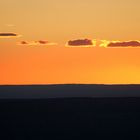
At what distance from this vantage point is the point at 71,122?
146ft

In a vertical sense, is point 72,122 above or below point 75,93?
above

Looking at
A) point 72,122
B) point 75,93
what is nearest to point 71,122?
point 72,122

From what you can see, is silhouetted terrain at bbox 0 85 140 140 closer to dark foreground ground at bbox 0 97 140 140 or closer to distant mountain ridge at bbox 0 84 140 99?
dark foreground ground at bbox 0 97 140 140

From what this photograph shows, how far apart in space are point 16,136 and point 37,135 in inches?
41.2

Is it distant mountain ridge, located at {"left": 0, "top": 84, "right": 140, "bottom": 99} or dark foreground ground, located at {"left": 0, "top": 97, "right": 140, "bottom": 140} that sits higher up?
dark foreground ground, located at {"left": 0, "top": 97, "right": 140, "bottom": 140}

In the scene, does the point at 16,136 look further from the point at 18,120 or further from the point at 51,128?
the point at 18,120

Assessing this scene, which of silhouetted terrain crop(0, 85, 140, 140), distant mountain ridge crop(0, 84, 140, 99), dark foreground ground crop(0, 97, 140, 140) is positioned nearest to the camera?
dark foreground ground crop(0, 97, 140, 140)

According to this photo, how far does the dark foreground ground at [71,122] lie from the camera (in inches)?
1489

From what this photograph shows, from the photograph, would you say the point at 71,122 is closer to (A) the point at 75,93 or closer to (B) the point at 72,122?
(B) the point at 72,122

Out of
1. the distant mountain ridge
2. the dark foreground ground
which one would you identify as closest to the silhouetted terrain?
the dark foreground ground

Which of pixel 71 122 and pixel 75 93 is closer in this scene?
pixel 71 122

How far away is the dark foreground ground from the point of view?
3781 centimetres

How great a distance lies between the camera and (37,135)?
3766cm

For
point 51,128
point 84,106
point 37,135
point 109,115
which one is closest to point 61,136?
point 37,135
